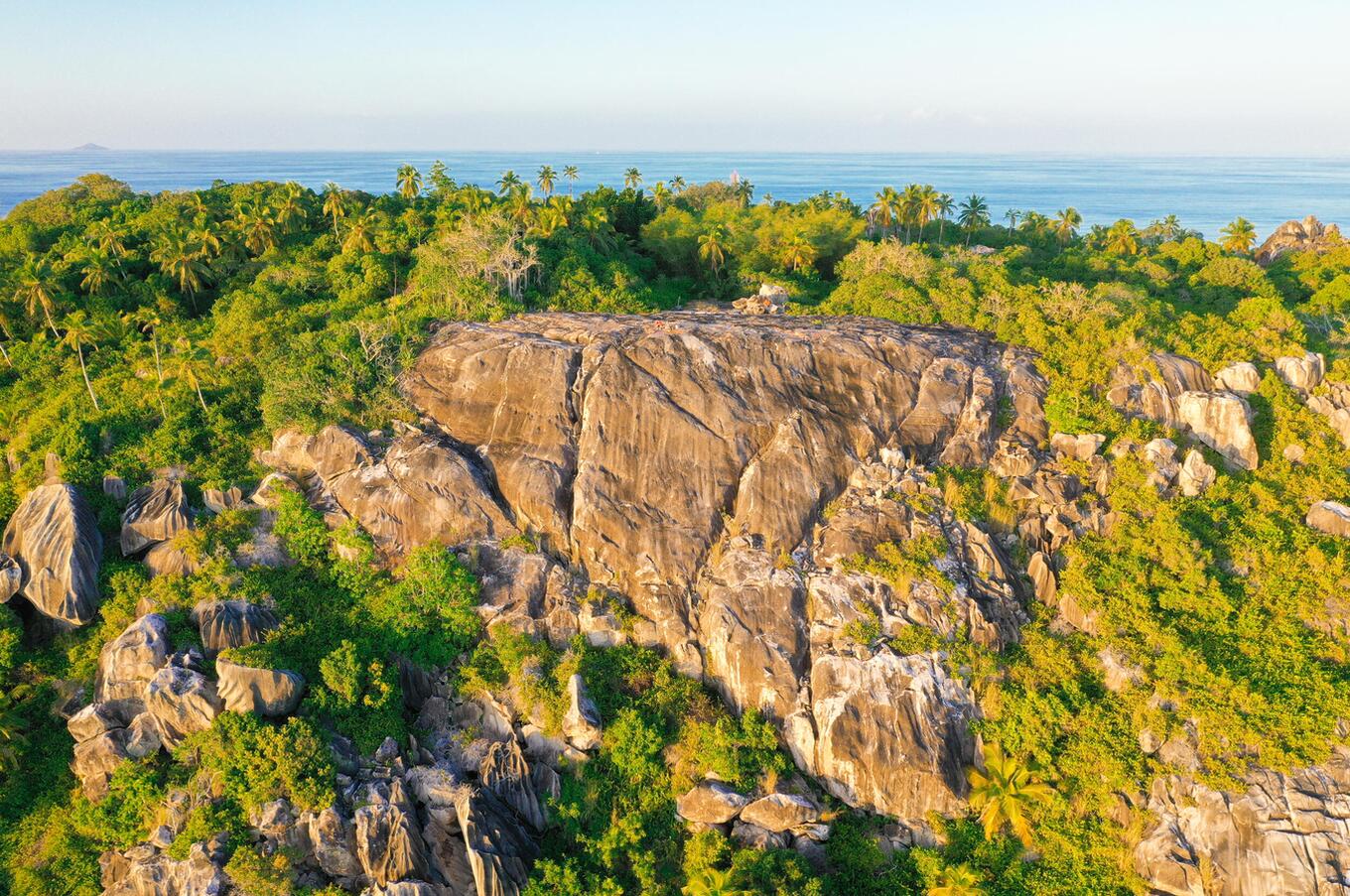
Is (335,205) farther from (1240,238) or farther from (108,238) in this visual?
(1240,238)

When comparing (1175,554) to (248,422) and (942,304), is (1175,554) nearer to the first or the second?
(942,304)

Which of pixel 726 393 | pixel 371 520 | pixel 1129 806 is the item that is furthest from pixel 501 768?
pixel 1129 806

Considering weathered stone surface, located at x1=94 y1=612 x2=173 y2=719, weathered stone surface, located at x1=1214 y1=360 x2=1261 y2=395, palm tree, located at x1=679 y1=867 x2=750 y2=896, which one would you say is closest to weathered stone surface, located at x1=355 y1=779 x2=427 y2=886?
palm tree, located at x1=679 y1=867 x2=750 y2=896

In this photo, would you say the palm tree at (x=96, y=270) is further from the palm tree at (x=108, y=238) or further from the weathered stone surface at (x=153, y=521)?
the weathered stone surface at (x=153, y=521)

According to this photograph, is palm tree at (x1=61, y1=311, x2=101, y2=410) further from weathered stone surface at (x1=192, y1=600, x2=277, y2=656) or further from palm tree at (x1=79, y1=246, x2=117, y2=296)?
weathered stone surface at (x1=192, y1=600, x2=277, y2=656)

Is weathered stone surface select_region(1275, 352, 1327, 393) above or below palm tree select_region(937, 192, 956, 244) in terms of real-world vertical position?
below

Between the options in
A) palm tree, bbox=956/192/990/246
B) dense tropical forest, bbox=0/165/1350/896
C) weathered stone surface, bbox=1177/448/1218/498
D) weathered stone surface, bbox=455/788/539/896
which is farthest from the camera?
palm tree, bbox=956/192/990/246
